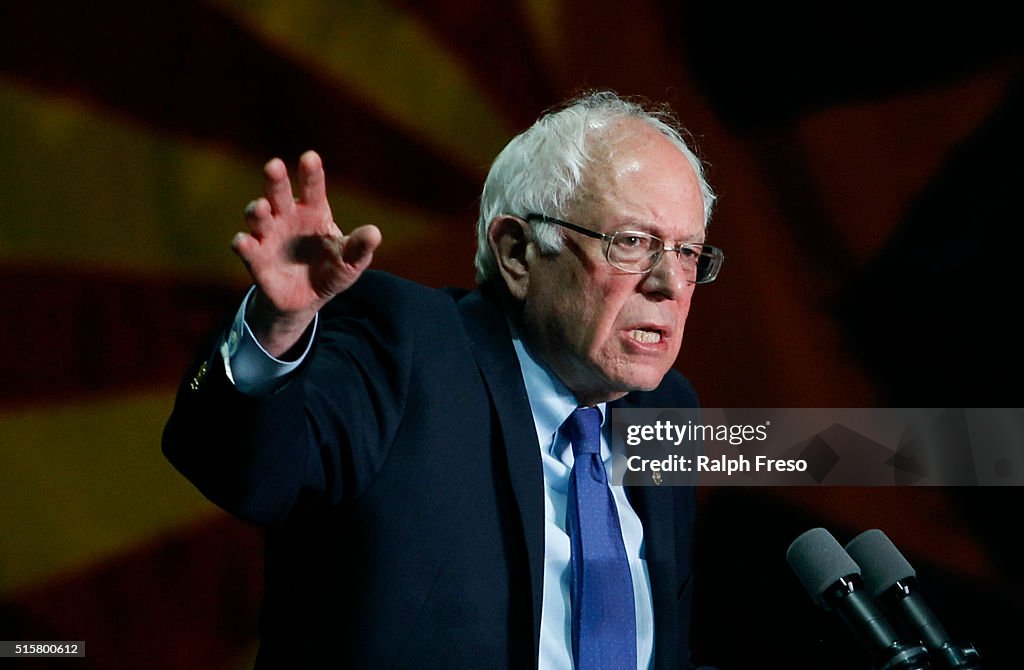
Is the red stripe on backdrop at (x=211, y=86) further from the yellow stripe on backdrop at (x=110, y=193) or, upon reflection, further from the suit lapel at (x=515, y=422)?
the suit lapel at (x=515, y=422)

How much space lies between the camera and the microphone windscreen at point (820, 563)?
1.10m

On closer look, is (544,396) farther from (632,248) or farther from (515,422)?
(632,248)

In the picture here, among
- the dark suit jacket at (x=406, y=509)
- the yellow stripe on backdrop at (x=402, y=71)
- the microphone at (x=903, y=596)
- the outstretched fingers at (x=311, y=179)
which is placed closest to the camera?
the outstretched fingers at (x=311, y=179)

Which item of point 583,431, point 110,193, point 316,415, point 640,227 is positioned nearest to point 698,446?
point 583,431

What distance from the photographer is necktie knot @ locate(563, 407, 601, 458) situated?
1.50m

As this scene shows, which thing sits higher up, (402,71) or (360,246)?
(402,71)

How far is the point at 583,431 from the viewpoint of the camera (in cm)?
151

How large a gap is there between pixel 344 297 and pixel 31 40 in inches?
40.8

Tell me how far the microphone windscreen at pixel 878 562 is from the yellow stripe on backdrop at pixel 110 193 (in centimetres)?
133

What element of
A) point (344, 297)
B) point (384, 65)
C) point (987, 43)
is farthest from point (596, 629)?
point (987, 43)

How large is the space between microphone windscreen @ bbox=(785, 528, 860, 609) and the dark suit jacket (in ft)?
1.08

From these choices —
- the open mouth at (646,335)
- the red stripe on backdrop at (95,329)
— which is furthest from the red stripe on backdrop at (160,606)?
the open mouth at (646,335)

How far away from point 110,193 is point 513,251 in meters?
0.90

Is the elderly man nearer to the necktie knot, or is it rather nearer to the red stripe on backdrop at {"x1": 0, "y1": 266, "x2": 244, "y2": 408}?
the necktie knot
